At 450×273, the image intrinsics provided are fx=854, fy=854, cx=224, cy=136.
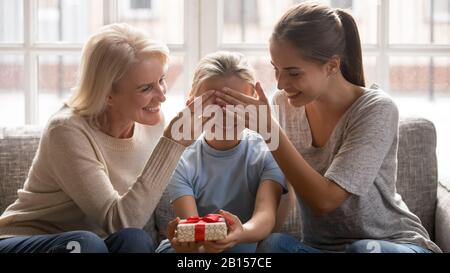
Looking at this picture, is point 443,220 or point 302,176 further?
point 443,220

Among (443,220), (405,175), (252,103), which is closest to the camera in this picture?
(252,103)

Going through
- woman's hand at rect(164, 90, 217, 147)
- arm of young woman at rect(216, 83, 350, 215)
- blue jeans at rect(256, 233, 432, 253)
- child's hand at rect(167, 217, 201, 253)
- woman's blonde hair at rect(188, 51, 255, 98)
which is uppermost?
woman's blonde hair at rect(188, 51, 255, 98)

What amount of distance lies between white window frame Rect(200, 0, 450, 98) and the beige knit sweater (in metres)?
0.83

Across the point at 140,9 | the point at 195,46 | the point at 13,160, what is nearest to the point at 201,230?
the point at 13,160

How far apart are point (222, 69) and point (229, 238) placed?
48 cm

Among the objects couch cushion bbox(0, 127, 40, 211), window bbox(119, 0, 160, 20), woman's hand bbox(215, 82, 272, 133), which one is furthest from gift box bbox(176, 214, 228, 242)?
window bbox(119, 0, 160, 20)

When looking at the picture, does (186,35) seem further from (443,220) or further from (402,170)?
(443,220)

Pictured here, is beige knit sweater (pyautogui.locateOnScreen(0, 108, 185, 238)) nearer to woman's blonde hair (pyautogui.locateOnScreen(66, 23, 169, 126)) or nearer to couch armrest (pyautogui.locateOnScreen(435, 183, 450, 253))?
woman's blonde hair (pyautogui.locateOnScreen(66, 23, 169, 126))

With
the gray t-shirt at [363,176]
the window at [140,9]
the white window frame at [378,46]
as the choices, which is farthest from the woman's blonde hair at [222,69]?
the window at [140,9]

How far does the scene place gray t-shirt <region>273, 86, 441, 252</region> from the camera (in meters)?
2.17

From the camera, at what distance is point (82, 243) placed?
211 centimetres

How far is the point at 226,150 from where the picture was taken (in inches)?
93.9

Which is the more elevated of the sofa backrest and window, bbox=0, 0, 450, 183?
window, bbox=0, 0, 450, 183
